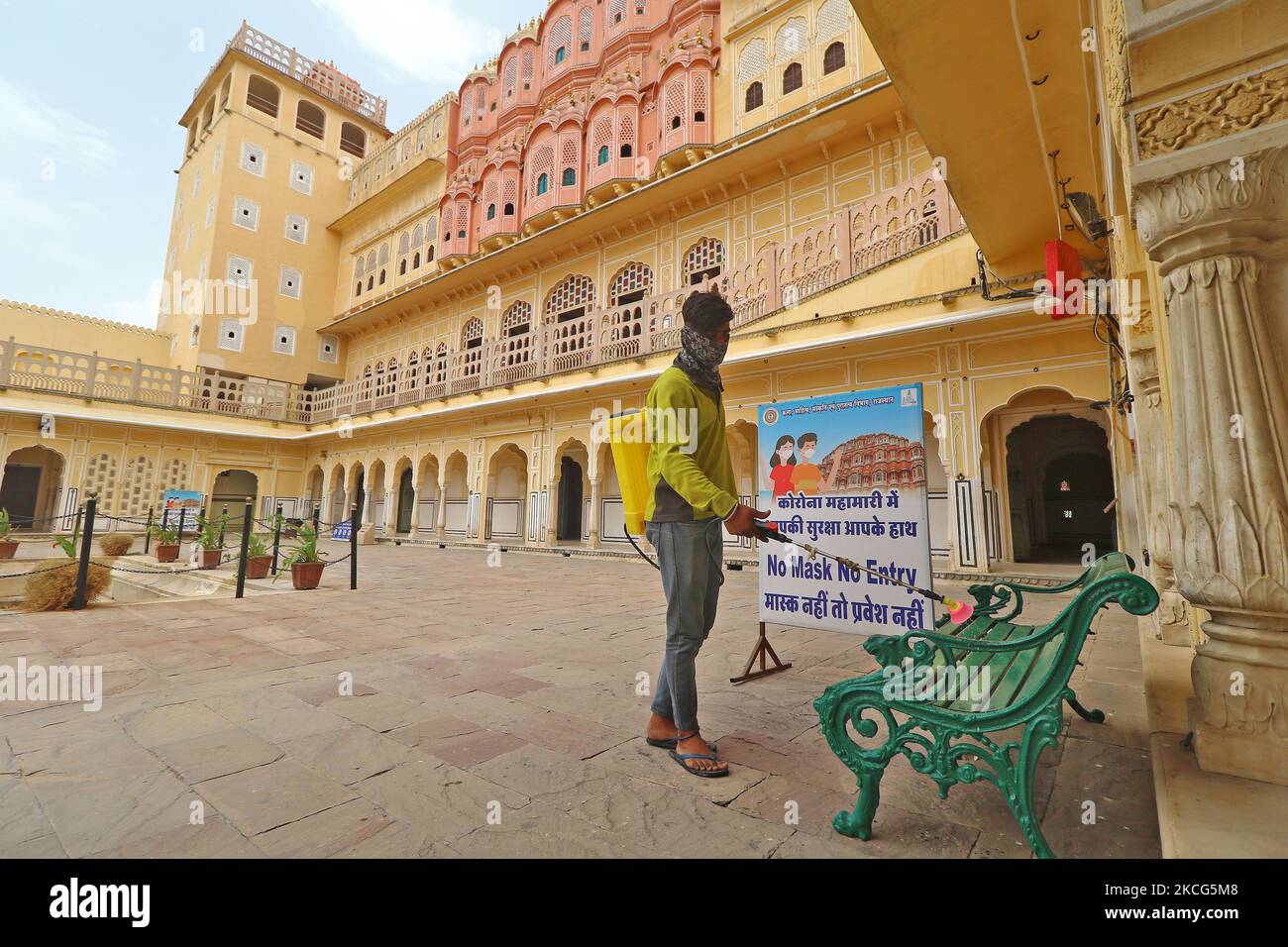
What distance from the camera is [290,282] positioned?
76.6ft

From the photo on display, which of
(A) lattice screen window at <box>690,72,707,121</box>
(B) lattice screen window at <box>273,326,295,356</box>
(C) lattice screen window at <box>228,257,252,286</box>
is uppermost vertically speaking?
(A) lattice screen window at <box>690,72,707,121</box>

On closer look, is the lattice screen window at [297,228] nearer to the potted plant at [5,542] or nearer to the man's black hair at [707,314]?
the potted plant at [5,542]

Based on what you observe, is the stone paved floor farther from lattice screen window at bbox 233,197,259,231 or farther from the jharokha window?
lattice screen window at bbox 233,197,259,231

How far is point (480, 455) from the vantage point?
16.1 m

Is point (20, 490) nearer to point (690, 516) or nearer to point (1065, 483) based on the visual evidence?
point (690, 516)

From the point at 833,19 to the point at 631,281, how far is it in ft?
23.3

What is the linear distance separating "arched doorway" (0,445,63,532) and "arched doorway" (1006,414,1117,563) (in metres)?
29.3

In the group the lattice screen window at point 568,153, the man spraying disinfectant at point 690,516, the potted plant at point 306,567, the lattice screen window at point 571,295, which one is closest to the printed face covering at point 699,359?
the man spraying disinfectant at point 690,516

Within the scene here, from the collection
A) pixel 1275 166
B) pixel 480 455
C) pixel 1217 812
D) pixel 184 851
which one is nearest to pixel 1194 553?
pixel 1217 812

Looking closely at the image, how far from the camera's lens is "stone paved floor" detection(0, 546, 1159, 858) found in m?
1.46

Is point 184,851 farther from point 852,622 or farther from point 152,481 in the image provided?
point 152,481

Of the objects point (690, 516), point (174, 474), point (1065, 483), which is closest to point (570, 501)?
point (1065, 483)

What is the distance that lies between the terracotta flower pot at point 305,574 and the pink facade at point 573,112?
39.2 ft

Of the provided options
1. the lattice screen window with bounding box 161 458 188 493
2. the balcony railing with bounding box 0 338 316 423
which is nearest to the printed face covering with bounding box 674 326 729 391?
the balcony railing with bounding box 0 338 316 423
